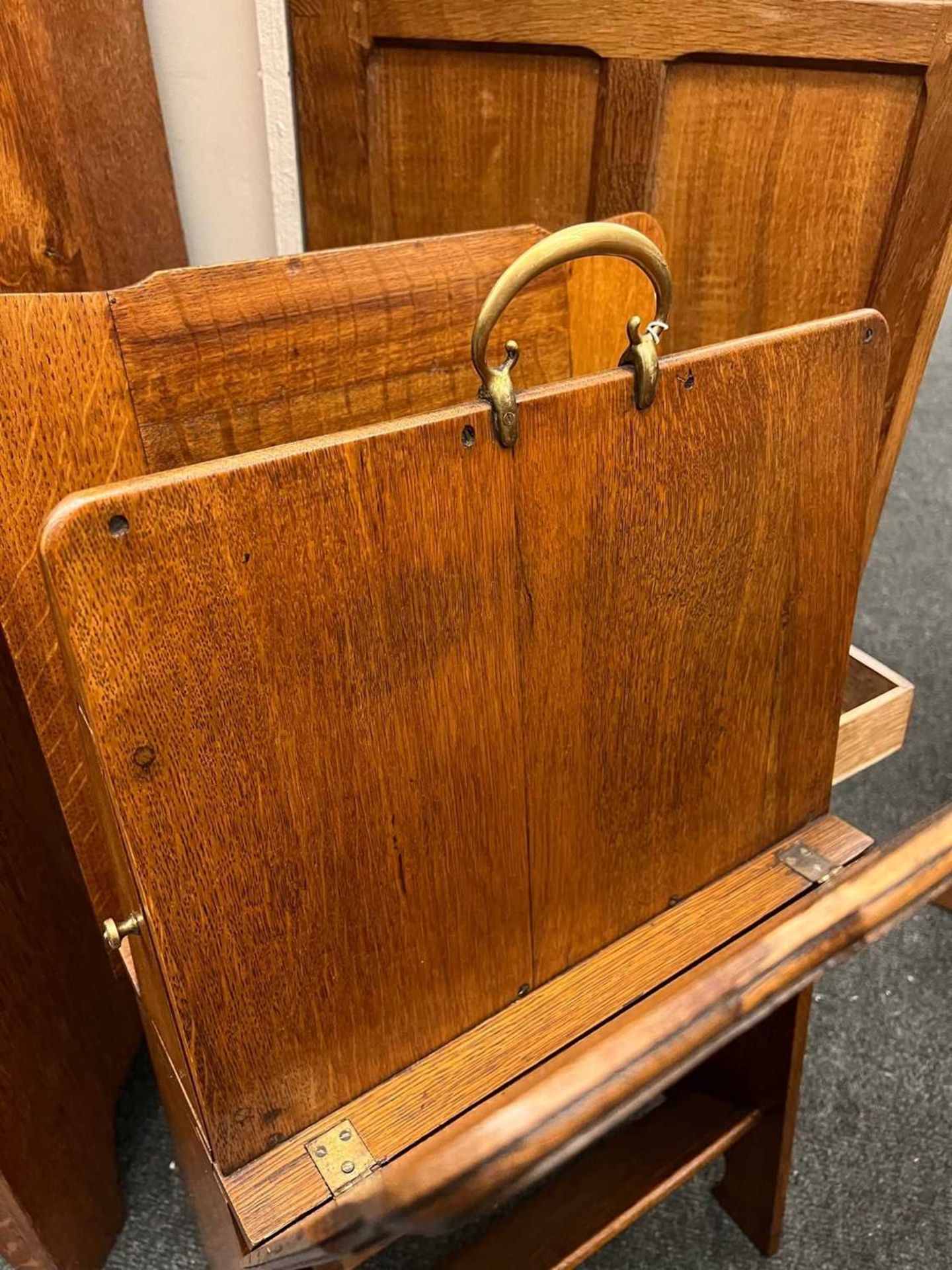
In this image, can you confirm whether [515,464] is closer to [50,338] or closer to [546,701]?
[546,701]

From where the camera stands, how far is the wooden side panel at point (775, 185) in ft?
2.57

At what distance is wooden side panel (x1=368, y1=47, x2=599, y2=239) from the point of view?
85 centimetres

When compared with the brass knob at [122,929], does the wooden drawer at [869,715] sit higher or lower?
lower

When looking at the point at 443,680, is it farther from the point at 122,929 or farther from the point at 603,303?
the point at 603,303

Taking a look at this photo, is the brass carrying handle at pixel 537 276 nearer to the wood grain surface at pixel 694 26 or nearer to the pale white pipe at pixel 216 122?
the wood grain surface at pixel 694 26

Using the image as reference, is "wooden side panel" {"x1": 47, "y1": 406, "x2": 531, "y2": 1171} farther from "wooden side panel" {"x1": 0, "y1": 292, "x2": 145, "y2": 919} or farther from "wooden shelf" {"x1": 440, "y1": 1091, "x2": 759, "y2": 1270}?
"wooden shelf" {"x1": 440, "y1": 1091, "x2": 759, "y2": 1270}

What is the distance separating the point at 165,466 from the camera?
1.96 ft

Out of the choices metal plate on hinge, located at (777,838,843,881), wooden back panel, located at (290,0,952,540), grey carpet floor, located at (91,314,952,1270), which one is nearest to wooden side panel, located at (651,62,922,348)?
wooden back panel, located at (290,0,952,540)

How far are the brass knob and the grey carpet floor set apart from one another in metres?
0.66

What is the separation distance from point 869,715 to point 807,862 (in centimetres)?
25

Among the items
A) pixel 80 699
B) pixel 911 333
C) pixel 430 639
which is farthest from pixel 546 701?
pixel 911 333

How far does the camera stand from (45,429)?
1.83 ft

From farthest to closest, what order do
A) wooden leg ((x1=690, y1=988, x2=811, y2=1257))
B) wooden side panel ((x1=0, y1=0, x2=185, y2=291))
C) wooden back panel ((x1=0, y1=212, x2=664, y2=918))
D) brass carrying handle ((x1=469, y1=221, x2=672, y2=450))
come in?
wooden leg ((x1=690, y1=988, x2=811, y2=1257)), wooden side panel ((x1=0, y1=0, x2=185, y2=291)), wooden back panel ((x1=0, y1=212, x2=664, y2=918)), brass carrying handle ((x1=469, y1=221, x2=672, y2=450))

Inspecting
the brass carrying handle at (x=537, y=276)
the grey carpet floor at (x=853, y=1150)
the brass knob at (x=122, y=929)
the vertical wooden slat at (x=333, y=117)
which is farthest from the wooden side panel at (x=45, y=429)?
the grey carpet floor at (x=853, y=1150)
